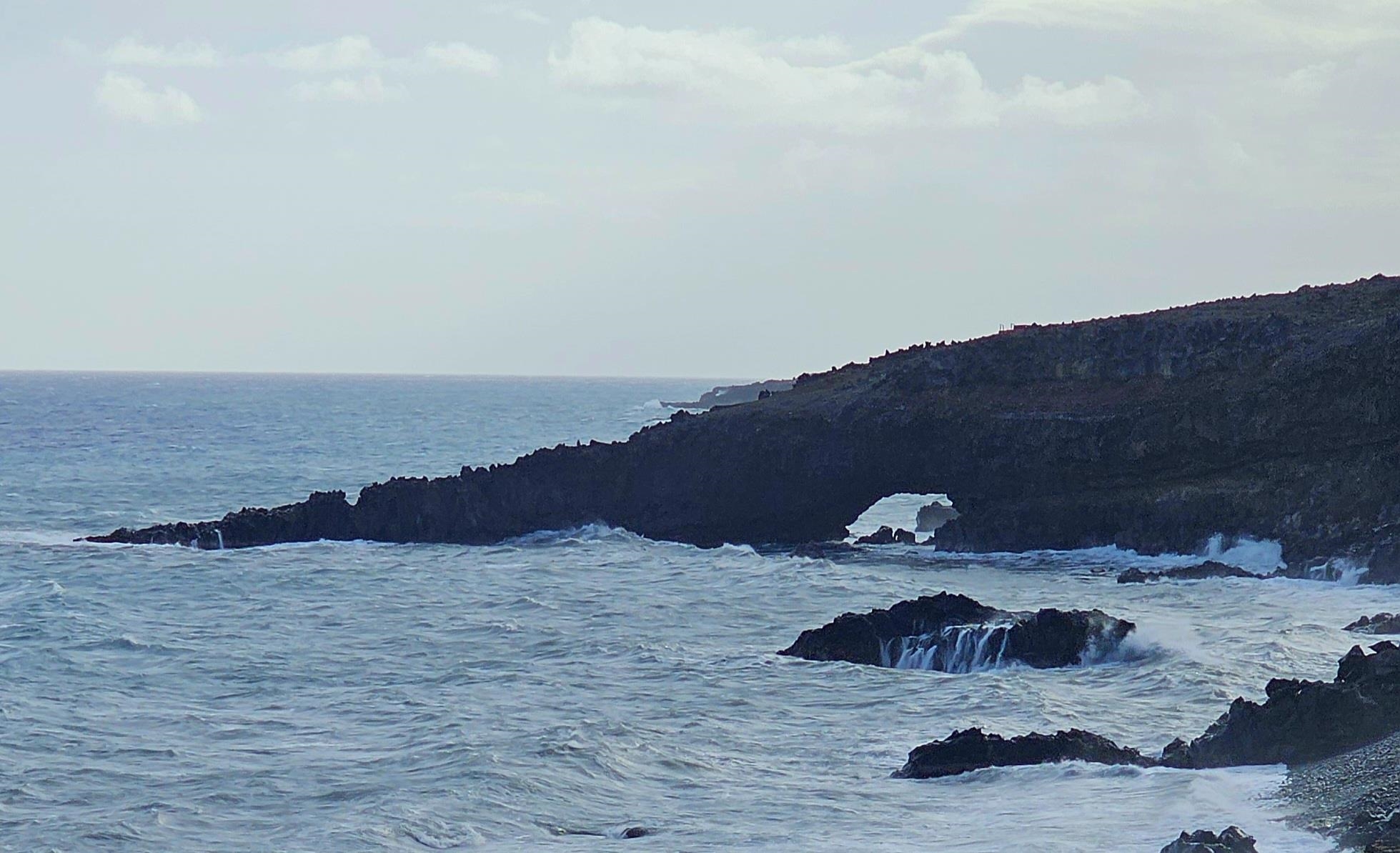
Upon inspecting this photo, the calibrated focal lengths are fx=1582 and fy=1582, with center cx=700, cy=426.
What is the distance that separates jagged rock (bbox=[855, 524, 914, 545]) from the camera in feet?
164

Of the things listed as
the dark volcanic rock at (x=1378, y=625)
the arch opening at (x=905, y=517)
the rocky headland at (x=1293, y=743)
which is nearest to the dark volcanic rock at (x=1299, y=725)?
the rocky headland at (x=1293, y=743)

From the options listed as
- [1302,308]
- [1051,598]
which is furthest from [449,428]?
[1051,598]

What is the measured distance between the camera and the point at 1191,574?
123 feet

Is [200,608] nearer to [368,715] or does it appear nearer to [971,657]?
[368,715]

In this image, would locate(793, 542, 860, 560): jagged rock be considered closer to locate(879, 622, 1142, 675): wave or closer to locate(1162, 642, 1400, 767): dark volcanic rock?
locate(879, 622, 1142, 675): wave

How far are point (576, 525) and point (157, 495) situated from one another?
27821 millimetres

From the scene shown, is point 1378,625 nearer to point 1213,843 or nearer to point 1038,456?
point 1213,843

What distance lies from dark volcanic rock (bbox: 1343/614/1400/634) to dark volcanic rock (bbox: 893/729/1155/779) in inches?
366

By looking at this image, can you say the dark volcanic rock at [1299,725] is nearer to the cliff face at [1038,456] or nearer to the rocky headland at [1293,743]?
the rocky headland at [1293,743]

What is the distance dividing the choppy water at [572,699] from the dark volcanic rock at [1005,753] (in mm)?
400

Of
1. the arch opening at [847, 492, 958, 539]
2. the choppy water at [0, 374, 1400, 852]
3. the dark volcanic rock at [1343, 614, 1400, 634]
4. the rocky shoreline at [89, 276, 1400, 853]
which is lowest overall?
the choppy water at [0, 374, 1400, 852]

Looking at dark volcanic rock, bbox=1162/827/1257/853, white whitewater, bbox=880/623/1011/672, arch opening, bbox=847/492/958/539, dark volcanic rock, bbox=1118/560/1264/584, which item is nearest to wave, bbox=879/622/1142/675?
white whitewater, bbox=880/623/1011/672

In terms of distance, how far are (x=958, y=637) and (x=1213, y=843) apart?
13.2 metres

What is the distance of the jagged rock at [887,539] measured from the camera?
164 feet
